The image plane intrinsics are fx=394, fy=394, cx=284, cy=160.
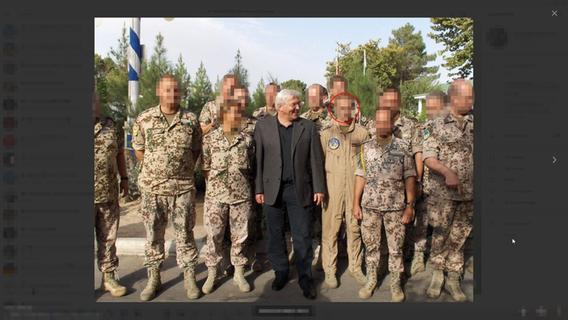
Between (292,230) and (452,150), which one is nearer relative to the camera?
(452,150)

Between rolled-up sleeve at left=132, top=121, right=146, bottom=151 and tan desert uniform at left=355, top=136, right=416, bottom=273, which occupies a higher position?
rolled-up sleeve at left=132, top=121, right=146, bottom=151

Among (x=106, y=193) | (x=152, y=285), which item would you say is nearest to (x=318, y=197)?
(x=152, y=285)

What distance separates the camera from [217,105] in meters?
3.77

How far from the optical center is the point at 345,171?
3633 millimetres

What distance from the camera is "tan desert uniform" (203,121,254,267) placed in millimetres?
3487

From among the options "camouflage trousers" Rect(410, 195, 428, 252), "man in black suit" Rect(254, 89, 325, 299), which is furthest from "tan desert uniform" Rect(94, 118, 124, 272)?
"camouflage trousers" Rect(410, 195, 428, 252)

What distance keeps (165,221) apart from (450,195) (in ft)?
8.00

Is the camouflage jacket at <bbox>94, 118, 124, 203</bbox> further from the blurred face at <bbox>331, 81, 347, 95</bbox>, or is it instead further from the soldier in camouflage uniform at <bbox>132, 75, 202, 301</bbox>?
the blurred face at <bbox>331, 81, 347, 95</bbox>

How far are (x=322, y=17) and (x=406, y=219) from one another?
7.47ft

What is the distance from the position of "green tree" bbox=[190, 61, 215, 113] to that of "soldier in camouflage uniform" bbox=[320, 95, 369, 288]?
265 centimetres

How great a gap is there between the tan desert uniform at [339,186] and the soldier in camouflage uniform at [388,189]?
26cm

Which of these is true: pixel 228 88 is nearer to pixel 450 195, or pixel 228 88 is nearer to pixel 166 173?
pixel 166 173

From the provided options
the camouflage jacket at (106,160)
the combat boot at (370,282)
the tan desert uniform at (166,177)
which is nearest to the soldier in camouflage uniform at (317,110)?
the combat boot at (370,282)

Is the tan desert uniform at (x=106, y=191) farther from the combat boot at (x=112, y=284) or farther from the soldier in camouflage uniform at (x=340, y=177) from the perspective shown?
the soldier in camouflage uniform at (x=340, y=177)
